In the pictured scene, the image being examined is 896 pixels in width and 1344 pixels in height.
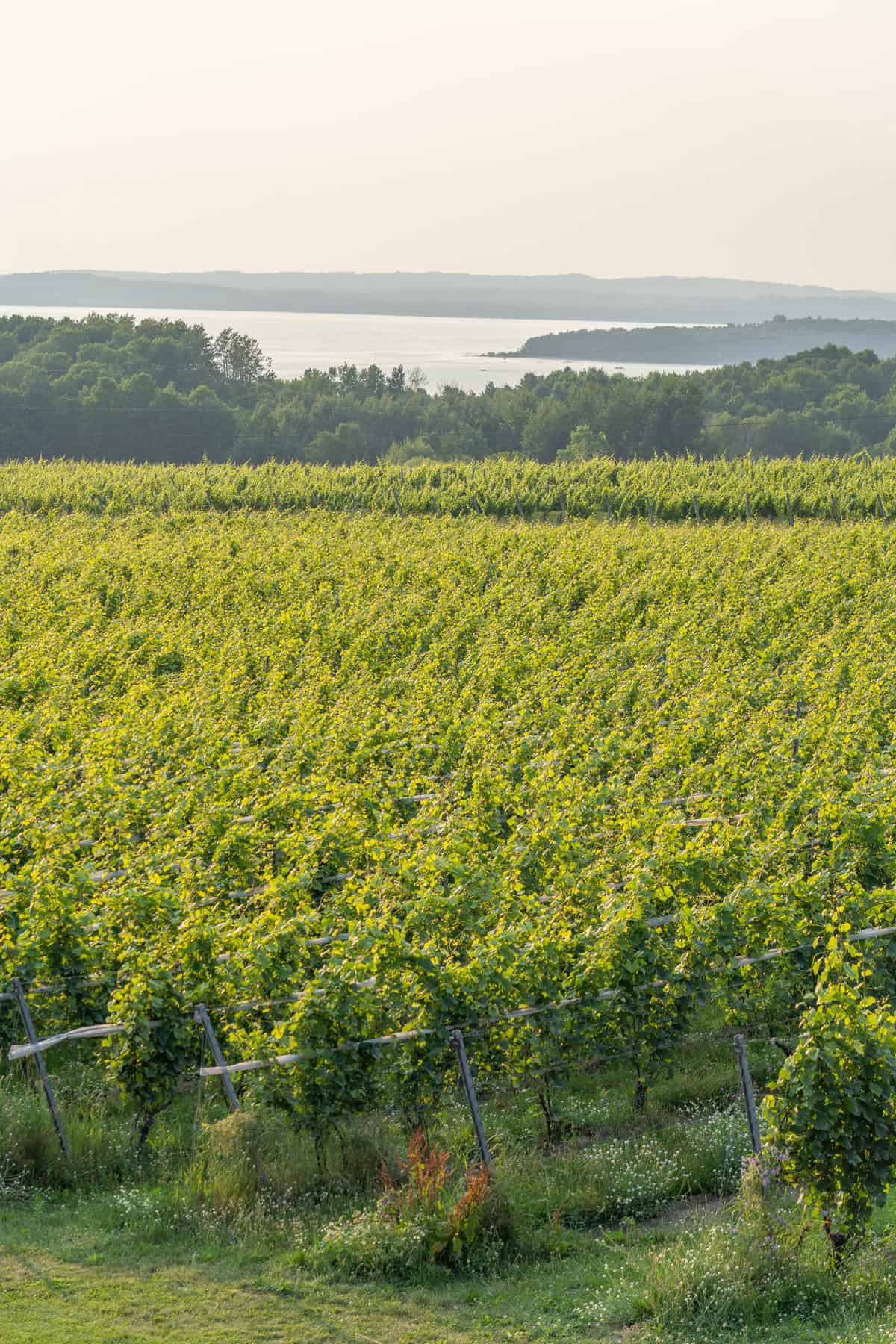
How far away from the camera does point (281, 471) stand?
56.2 meters

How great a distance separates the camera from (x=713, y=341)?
16750 centimetres

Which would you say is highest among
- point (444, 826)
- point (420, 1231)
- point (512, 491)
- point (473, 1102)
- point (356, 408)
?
point (356, 408)

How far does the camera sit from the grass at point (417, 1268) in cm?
827

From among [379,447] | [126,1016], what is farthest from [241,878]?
[379,447]

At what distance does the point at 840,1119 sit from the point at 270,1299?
366 centimetres

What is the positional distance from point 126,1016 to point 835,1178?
206 inches

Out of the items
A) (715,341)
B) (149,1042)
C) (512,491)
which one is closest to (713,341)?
(715,341)

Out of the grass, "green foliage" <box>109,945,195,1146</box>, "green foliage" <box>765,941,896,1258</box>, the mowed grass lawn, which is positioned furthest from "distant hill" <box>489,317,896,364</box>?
the mowed grass lawn

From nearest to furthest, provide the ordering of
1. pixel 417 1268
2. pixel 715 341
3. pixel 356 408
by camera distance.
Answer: pixel 417 1268, pixel 356 408, pixel 715 341

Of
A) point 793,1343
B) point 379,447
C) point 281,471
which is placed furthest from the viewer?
point 379,447

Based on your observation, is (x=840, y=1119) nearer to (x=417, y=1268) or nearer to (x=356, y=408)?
(x=417, y=1268)

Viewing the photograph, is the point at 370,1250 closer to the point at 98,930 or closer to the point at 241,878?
the point at 98,930

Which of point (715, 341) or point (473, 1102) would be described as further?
point (715, 341)

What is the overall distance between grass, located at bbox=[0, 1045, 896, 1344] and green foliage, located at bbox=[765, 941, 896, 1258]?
0.36 meters
